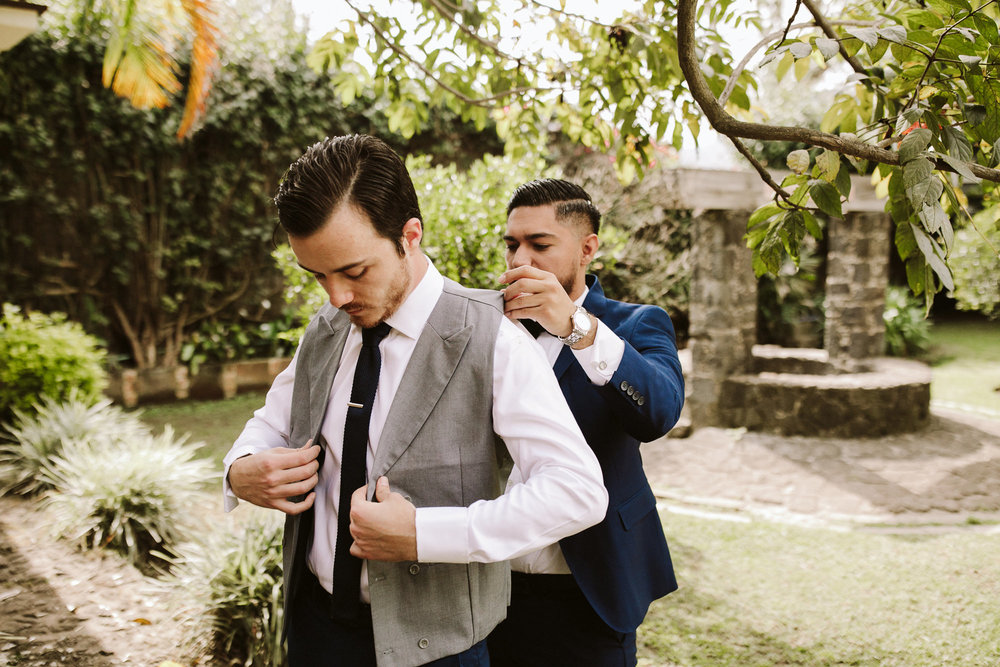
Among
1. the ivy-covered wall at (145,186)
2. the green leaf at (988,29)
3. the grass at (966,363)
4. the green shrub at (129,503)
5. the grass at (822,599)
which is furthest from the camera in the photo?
the grass at (966,363)

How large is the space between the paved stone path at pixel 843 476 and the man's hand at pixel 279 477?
480cm

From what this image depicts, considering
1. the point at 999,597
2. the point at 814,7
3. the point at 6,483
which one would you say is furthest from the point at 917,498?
the point at 6,483

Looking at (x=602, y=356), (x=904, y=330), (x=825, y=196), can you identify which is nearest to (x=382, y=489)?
(x=602, y=356)

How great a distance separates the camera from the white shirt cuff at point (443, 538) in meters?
1.30

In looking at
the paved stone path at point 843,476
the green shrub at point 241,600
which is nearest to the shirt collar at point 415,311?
the green shrub at point 241,600

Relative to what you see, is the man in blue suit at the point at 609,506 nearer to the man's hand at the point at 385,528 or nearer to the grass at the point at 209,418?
the man's hand at the point at 385,528

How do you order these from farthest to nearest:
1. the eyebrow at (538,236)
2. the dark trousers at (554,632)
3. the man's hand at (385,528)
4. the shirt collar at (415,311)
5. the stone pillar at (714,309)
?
the stone pillar at (714,309) → the eyebrow at (538,236) → the dark trousers at (554,632) → the shirt collar at (415,311) → the man's hand at (385,528)

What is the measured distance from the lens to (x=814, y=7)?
195 centimetres

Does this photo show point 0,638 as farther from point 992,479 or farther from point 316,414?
point 992,479

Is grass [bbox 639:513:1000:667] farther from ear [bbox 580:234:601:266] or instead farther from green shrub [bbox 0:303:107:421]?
green shrub [bbox 0:303:107:421]

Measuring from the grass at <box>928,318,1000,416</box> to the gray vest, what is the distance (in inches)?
325

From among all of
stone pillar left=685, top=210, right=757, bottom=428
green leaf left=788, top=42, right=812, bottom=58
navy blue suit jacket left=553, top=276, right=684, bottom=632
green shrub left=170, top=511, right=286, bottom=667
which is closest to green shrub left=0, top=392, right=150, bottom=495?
green shrub left=170, top=511, right=286, bottom=667

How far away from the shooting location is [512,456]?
4.75ft

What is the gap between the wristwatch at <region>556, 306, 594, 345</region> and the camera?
165 cm
